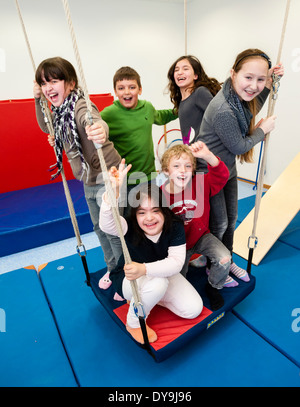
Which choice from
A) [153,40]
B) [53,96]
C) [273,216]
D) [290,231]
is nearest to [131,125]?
[53,96]

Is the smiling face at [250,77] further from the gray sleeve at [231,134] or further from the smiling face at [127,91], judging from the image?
the smiling face at [127,91]

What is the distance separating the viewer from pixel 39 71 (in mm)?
1294

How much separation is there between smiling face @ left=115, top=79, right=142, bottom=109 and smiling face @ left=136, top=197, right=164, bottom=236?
29.1 inches

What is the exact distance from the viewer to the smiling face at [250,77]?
51.5 inches

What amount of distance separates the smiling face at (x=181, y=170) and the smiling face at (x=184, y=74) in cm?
58

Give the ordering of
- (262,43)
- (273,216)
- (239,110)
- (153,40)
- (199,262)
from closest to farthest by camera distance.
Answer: (239,110)
(199,262)
(273,216)
(262,43)
(153,40)

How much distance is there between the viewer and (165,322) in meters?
1.47

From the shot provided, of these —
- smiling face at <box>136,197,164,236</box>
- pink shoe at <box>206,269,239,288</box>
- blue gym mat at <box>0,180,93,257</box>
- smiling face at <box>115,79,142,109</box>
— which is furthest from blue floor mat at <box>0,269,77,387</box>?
smiling face at <box>115,79,142,109</box>

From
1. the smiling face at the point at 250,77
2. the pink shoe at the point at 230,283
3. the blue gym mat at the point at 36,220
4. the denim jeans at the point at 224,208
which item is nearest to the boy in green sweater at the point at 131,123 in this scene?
the denim jeans at the point at 224,208

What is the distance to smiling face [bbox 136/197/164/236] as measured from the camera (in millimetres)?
1319

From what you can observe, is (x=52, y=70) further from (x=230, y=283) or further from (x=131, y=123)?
(x=230, y=283)

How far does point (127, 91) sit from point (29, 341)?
1.64 metres
